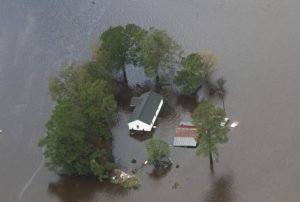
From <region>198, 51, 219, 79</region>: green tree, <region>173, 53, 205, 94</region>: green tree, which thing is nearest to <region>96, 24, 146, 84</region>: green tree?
<region>173, 53, 205, 94</region>: green tree

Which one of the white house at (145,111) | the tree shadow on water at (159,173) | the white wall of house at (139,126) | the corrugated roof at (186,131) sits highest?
the white house at (145,111)

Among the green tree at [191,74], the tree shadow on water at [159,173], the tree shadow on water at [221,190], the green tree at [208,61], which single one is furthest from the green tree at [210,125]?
the green tree at [208,61]

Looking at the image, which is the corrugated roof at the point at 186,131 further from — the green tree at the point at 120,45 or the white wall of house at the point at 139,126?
the green tree at the point at 120,45

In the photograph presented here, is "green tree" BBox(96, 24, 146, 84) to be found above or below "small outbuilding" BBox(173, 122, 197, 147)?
above

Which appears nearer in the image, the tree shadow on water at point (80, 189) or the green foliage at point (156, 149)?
the tree shadow on water at point (80, 189)

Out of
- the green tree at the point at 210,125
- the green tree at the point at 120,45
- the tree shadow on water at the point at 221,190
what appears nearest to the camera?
the green tree at the point at 210,125

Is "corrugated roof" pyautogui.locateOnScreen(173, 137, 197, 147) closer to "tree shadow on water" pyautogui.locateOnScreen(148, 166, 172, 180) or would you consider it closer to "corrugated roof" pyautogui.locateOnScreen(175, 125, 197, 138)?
"corrugated roof" pyautogui.locateOnScreen(175, 125, 197, 138)

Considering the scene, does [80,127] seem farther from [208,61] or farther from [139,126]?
[208,61]

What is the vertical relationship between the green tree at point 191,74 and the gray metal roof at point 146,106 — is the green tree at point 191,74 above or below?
above
